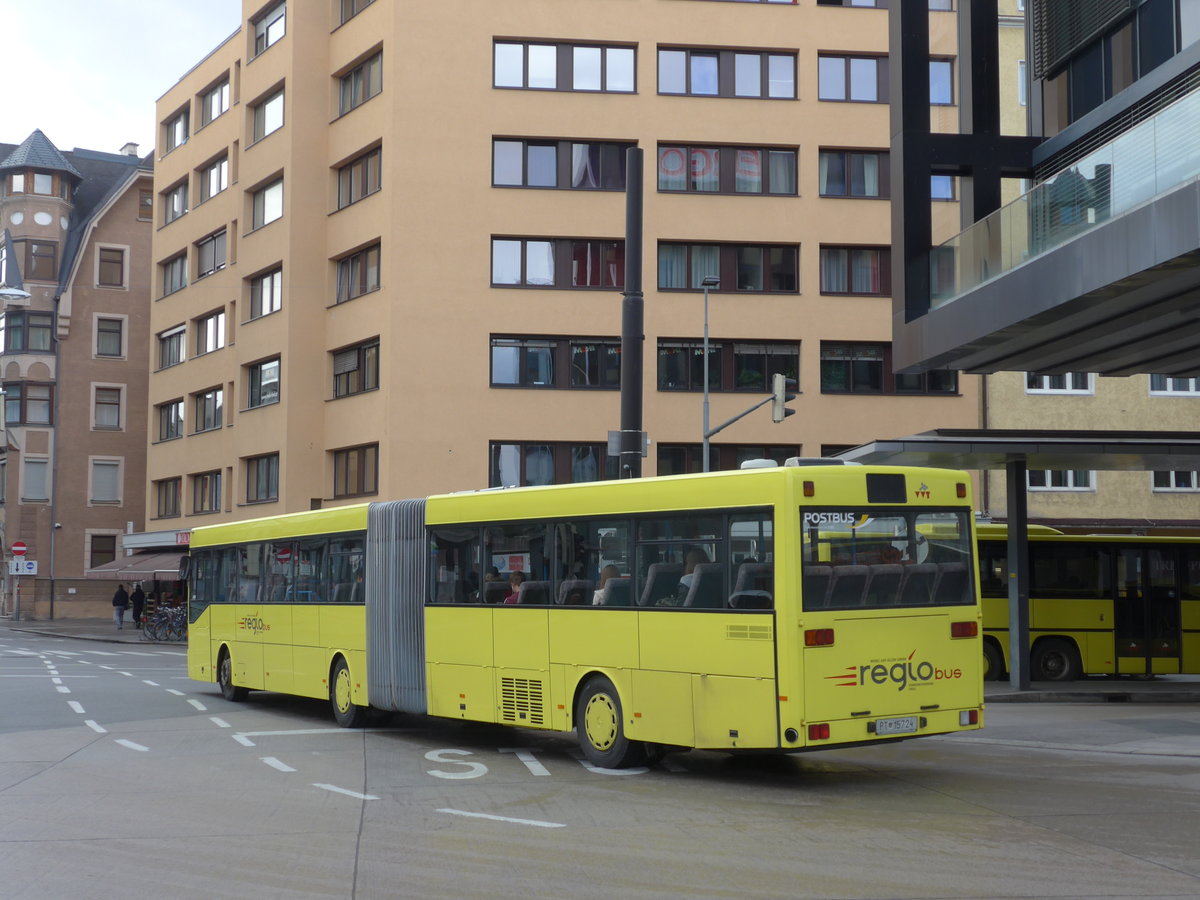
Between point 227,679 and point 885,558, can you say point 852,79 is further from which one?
point 885,558

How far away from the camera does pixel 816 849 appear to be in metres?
9.59

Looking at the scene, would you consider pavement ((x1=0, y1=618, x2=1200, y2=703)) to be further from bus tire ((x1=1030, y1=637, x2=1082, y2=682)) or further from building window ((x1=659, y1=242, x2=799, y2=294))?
building window ((x1=659, y1=242, x2=799, y2=294))

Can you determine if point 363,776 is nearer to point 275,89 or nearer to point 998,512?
point 998,512

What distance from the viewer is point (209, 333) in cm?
5669

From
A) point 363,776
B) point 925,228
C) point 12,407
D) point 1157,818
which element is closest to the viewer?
point 1157,818

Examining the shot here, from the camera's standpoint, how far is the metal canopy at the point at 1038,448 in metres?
22.2

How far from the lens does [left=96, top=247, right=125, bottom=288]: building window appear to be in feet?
229

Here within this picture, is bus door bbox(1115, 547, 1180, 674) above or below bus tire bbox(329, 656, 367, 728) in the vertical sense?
above

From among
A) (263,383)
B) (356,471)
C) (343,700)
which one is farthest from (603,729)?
(263,383)

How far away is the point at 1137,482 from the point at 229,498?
3106 cm

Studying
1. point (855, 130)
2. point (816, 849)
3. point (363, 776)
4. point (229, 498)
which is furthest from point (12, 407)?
point (816, 849)

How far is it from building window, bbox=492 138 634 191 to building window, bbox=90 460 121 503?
33.6 m

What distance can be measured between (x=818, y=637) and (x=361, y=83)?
1496 inches

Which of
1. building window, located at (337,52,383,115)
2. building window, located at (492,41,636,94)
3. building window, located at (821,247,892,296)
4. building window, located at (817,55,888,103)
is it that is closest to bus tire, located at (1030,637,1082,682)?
building window, located at (821,247,892,296)
